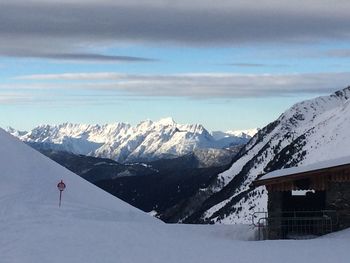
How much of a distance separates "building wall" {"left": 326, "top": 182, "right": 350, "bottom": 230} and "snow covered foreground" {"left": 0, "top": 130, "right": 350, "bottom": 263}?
1.13m

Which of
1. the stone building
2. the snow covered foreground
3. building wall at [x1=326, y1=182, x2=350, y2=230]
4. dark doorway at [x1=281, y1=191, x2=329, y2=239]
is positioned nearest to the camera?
the snow covered foreground

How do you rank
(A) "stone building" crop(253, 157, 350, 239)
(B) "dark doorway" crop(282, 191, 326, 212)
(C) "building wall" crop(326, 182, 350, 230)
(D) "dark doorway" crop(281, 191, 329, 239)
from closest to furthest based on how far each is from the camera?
(C) "building wall" crop(326, 182, 350, 230) < (A) "stone building" crop(253, 157, 350, 239) < (D) "dark doorway" crop(281, 191, 329, 239) < (B) "dark doorway" crop(282, 191, 326, 212)

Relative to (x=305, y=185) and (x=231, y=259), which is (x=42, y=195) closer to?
(x=305, y=185)

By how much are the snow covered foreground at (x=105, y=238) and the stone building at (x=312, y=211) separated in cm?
138

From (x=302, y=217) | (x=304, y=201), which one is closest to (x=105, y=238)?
(x=302, y=217)

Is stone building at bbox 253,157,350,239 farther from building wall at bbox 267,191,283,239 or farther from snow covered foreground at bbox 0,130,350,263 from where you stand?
snow covered foreground at bbox 0,130,350,263

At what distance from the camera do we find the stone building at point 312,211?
31578 mm

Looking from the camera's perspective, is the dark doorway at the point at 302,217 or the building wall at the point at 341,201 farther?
the dark doorway at the point at 302,217

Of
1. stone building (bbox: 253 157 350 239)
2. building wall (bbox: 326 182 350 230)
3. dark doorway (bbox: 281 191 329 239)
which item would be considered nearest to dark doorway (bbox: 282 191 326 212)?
dark doorway (bbox: 281 191 329 239)

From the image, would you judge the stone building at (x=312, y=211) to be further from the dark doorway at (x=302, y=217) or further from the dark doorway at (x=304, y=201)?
the dark doorway at (x=304, y=201)

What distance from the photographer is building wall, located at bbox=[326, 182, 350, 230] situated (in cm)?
3138

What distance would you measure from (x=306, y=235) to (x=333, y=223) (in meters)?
1.75

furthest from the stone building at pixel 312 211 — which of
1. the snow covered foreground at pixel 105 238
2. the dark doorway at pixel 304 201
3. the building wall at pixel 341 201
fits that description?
the dark doorway at pixel 304 201

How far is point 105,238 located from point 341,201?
38.9ft
